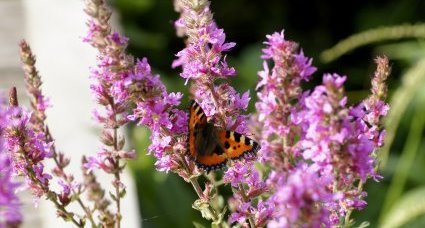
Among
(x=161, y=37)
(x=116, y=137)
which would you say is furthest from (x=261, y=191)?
(x=161, y=37)

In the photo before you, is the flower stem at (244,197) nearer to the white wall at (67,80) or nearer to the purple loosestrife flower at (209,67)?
the purple loosestrife flower at (209,67)

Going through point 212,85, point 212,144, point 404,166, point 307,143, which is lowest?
point 307,143

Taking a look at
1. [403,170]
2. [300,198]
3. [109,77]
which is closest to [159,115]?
[109,77]

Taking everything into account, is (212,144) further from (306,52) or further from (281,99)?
(306,52)

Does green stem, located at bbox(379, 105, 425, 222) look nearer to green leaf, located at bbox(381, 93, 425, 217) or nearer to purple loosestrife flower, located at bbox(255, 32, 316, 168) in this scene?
green leaf, located at bbox(381, 93, 425, 217)

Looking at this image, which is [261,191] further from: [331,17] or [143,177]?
[331,17]

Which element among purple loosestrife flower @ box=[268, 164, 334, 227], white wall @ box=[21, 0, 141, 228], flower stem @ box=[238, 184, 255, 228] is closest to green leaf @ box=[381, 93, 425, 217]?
white wall @ box=[21, 0, 141, 228]
